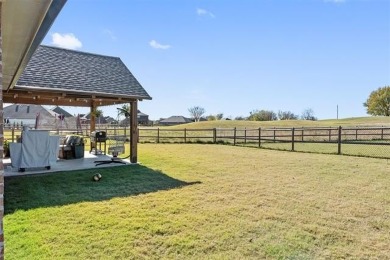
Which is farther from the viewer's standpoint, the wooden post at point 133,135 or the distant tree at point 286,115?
the distant tree at point 286,115

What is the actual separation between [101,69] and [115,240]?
811 cm

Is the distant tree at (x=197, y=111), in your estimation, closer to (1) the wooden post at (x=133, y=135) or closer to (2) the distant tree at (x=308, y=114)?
(2) the distant tree at (x=308, y=114)

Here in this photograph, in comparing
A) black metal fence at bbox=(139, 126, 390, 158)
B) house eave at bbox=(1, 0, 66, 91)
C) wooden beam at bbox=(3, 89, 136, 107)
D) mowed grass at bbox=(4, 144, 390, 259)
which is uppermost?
house eave at bbox=(1, 0, 66, 91)

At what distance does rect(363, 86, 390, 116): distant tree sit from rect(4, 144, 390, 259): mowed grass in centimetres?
5177

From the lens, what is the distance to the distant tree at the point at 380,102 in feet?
165

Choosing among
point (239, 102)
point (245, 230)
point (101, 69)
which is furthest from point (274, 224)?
point (239, 102)

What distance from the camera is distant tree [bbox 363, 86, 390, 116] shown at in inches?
1975

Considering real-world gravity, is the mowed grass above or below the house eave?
below

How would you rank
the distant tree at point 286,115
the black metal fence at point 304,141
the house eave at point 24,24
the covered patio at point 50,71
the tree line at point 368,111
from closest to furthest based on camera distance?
the house eave at point 24,24 < the covered patio at point 50,71 < the black metal fence at point 304,141 < the tree line at point 368,111 < the distant tree at point 286,115

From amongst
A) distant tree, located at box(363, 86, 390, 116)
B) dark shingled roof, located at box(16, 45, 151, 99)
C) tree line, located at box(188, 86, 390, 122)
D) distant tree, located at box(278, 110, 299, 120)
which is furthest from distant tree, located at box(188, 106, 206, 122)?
dark shingled roof, located at box(16, 45, 151, 99)

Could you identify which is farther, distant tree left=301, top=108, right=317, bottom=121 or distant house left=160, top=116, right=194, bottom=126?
distant house left=160, top=116, right=194, bottom=126

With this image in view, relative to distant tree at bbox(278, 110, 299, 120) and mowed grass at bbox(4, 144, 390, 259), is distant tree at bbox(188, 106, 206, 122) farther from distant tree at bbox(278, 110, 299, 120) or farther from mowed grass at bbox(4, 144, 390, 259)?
mowed grass at bbox(4, 144, 390, 259)

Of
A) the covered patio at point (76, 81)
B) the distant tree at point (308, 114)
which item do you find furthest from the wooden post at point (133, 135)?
the distant tree at point (308, 114)

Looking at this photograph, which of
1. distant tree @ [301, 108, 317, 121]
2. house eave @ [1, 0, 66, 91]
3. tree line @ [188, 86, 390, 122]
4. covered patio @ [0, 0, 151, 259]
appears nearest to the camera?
house eave @ [1, 0, 66, 91]
